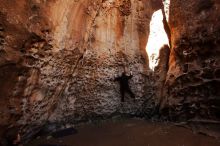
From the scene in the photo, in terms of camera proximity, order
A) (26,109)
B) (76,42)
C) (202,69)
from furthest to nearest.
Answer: (202,69) < (76,42) < (26,109)

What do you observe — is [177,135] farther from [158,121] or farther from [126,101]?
[126,101]

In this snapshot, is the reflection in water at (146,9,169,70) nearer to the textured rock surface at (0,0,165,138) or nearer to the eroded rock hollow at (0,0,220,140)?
the eroded rock hollow at (0,0,220,140)

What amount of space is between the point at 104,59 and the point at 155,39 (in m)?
1.48

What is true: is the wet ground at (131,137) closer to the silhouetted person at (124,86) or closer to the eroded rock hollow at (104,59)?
the eroded rock hollow at (104,59)

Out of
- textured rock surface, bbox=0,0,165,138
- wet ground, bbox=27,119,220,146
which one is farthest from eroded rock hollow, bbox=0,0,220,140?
wet ground, bbox=27,119,220,146

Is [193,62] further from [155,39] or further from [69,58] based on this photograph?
[69,58]

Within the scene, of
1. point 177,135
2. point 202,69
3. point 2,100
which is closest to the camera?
→ point 2,100

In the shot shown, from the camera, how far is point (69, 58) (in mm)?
4391

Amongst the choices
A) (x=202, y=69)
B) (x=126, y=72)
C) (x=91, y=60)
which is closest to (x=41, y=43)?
(x=91, y=60)

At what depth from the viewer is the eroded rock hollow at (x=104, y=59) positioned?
3531 millimetres

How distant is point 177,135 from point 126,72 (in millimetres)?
1930

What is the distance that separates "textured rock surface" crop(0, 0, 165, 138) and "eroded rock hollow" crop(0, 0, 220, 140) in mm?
16

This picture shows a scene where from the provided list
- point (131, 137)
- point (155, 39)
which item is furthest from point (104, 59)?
point (131, 137)

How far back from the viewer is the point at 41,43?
12.4 ft
